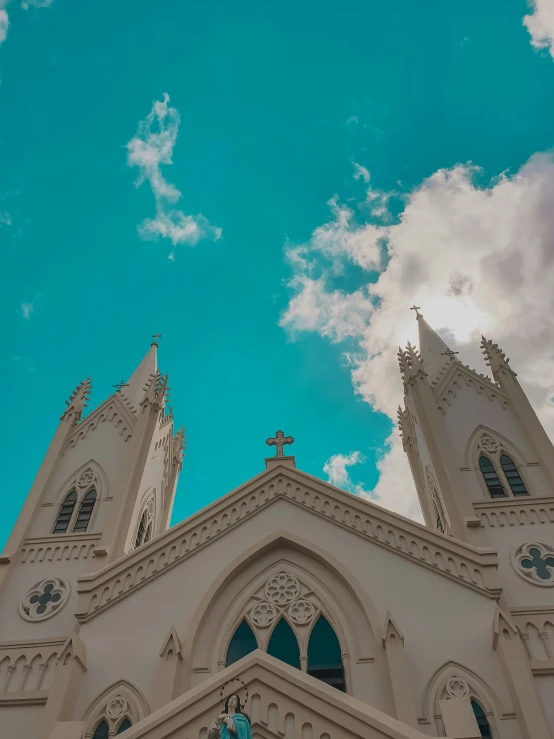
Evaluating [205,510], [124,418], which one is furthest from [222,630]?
[124,418]

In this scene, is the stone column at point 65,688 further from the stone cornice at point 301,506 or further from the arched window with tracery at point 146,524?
the arched window with tracery at point 146,524

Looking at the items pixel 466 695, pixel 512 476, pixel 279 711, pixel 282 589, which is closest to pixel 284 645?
pixel 282 589

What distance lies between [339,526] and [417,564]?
7.44 ft

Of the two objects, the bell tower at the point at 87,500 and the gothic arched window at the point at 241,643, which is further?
the bell tower at the point at 87,500

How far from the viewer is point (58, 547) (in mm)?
18109

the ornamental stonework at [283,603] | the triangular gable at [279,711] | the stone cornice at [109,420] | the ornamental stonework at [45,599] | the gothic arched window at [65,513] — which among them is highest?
the stone cornice at [109,420]

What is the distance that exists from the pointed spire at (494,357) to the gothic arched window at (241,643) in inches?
555

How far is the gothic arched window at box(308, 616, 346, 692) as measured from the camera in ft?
42.8

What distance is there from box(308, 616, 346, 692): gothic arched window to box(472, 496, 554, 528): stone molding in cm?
608

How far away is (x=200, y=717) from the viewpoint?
8.93 meters

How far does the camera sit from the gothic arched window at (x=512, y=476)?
18.7 metres

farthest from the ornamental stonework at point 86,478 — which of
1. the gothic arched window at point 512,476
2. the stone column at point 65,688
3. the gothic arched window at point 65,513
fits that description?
the gothic arched window at point 512,476

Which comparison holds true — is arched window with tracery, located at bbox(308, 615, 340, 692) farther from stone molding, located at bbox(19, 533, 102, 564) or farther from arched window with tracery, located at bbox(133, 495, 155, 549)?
arched window with tracery, located at bbox(133, 495, 155, 549)

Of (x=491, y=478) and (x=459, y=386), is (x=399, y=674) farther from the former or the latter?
(x=459, y=386)
